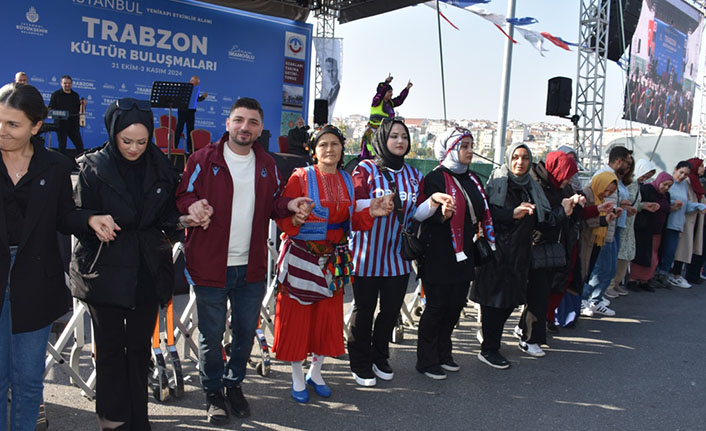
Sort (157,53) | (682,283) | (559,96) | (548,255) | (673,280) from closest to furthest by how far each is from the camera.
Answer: (548,255) < (682,283) < (673,280) < (559,96) < (157,53)

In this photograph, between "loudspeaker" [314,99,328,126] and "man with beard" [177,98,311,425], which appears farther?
"loudspeaker" [314,99,328,126]

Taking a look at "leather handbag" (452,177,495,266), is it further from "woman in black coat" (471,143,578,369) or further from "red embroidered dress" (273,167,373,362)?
"red embroidered dress" (273,167,373,362)

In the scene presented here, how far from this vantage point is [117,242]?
2.71 metres

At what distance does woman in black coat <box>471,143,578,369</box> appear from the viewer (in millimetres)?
4434

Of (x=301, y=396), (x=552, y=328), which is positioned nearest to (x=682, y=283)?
(x=552, y=328)

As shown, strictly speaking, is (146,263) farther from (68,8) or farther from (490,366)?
(68,8)

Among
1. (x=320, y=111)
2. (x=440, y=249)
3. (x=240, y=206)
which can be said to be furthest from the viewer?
(x=320, y=111)

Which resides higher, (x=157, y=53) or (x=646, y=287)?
(x=157, y=53)

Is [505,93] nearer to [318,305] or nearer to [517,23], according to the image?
[517,23]

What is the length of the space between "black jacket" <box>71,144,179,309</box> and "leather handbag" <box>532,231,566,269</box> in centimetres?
320

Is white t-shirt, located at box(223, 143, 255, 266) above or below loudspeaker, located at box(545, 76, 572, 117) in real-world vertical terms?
below

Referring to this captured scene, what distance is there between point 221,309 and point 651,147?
1647cm

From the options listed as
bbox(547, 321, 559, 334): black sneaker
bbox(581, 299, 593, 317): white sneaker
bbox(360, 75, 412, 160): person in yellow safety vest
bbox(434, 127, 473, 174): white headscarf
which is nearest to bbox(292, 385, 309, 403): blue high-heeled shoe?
bbox(434, 127, 473, 174): white headscarf

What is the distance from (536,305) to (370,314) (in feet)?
5.79
